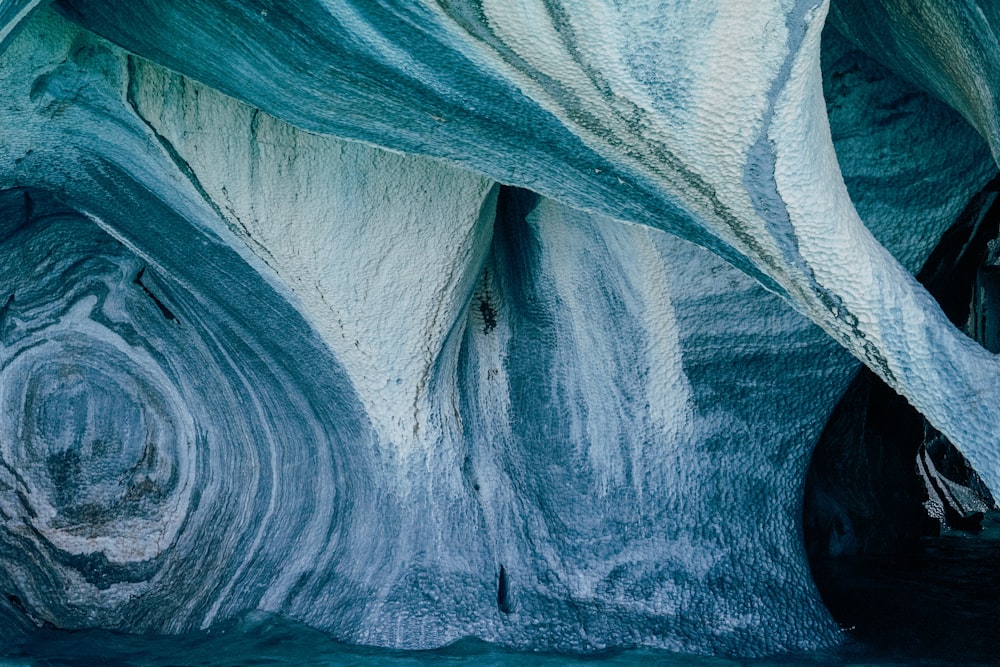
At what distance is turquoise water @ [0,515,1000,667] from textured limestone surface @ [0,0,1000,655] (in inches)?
1.9

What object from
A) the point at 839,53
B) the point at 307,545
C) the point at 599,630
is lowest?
the point at 599,630

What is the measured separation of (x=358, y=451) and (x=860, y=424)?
1232 millimetres

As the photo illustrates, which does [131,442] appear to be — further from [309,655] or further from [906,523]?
[906,523]

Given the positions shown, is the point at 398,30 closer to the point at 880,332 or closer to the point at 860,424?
the point at 880,332

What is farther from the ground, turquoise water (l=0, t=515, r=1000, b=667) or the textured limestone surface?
the textured limestone surface

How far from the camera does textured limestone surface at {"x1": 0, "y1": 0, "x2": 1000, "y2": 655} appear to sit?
1.35 meters

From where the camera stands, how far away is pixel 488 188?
4.94ft

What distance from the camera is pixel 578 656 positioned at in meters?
1.42

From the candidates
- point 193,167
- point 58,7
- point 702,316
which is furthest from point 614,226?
point 58,7

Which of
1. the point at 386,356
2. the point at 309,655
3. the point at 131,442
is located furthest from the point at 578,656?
the point at 131,442

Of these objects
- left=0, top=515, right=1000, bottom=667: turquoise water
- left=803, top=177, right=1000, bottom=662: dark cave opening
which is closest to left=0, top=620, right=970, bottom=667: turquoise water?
left=0, top=515, right=1000, bottom=667: turquoise water

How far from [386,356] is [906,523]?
1478 mm

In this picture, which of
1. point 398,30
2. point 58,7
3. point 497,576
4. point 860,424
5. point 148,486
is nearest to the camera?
point 398,30

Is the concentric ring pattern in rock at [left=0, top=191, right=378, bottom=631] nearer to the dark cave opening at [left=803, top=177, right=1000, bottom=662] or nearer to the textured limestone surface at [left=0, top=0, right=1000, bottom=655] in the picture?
the textured limestone surface at [left=0, top=0, right=1000, bottom=655]
